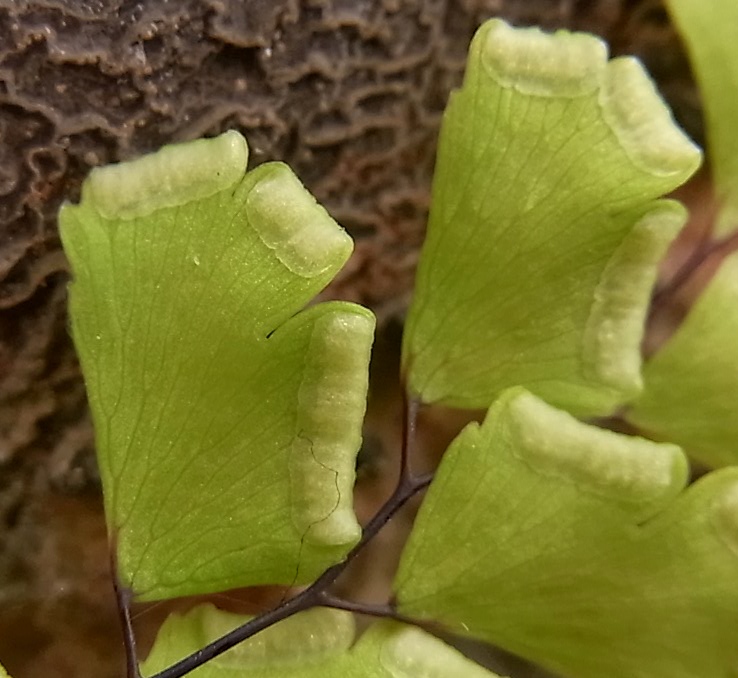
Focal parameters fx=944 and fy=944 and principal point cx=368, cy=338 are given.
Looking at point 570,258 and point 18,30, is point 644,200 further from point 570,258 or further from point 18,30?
point 18,30

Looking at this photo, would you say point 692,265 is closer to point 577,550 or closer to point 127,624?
point 577,550

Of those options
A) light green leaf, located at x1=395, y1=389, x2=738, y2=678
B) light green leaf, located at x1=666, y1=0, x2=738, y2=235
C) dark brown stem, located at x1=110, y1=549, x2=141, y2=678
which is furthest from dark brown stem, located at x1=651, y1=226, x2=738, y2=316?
dark brown stem, located at x1=110, y1=549, x2=141, y2=678

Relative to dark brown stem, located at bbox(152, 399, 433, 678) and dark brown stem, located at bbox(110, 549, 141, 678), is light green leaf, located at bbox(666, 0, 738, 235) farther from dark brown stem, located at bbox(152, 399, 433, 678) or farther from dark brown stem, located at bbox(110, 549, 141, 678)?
dark brown stem, located at bbox(110, 549, 141, 678)

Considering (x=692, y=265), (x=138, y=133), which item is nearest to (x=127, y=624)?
(x=138, y=133)

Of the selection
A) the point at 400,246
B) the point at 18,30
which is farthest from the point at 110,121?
the point at 400,246

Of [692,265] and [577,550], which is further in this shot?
[692,265]
